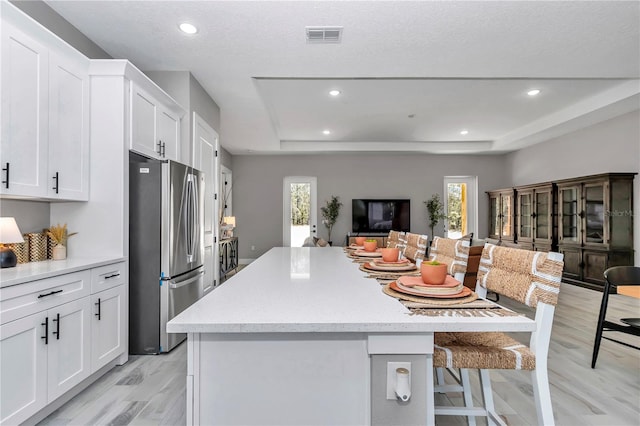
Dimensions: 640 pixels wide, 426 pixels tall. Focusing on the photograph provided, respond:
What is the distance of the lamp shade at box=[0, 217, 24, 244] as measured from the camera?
6.13 ft

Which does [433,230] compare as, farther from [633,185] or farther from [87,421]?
[87,421]

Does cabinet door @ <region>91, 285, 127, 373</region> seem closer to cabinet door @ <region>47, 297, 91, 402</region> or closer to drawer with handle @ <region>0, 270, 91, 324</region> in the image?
cabinet door @ <region>47, 297, 91, 402</region>

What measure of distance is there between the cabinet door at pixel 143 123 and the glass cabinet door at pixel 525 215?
642cm

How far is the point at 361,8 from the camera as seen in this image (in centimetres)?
241

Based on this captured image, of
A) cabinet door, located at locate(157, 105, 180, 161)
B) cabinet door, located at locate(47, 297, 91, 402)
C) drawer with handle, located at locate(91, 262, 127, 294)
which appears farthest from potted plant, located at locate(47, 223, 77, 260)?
cabinet door, located at locate(157, 105, 180, 161)

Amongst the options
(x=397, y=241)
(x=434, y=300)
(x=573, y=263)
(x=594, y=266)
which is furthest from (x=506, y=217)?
(x=434, y=300)

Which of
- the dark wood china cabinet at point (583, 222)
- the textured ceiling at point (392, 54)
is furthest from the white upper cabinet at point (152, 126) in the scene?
the dark wood china cabinet at point (583, 222)

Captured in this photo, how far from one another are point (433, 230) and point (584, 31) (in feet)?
18.7

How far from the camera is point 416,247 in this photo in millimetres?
2420

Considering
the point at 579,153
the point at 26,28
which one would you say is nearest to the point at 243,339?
the point at 26,28

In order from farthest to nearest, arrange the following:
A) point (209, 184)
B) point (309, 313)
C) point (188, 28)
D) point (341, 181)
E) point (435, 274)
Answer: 1. point (341, 181)
2. point (209, 184)
3. point (188, 28)
4. point (435, 274)
5. point (309, 313)

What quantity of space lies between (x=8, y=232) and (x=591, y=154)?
7289 mm

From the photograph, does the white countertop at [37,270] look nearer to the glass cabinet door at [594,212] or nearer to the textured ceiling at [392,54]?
the textured ceiling at [392,54]

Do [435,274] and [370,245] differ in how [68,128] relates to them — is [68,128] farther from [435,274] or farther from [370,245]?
[435,274]
